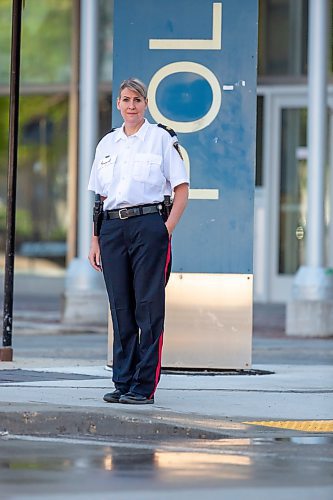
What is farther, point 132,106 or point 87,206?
point 87,206

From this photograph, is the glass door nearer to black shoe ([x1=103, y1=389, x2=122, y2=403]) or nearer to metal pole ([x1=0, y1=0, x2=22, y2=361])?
metal pole ([x1=0, y1=0, x2=22, y2=361])

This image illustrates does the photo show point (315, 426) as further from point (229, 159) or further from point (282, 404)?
point (229, 159)

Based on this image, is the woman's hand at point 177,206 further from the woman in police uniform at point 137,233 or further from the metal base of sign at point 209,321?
the metal base of sign at point 209,321

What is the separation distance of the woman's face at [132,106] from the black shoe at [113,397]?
161 centimetres

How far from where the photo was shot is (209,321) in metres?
10.8

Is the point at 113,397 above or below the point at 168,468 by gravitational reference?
above

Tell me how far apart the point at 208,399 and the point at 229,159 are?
7.00 feet

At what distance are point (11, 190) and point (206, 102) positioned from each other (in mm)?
1615

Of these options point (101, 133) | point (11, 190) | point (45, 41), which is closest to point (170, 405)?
point (11, 190)

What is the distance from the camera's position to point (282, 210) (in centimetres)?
2088

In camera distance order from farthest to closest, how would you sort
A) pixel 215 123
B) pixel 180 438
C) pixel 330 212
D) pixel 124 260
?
pixel 330 212, pixel 215 123, pixel 124 260, pixel 180 438

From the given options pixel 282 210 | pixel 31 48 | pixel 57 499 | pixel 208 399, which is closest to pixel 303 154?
pixel 282 210

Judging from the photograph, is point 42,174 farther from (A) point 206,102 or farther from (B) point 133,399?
(B) point 133,399

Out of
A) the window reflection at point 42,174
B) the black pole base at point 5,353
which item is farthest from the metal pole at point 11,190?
the window reflection at point 42,174
